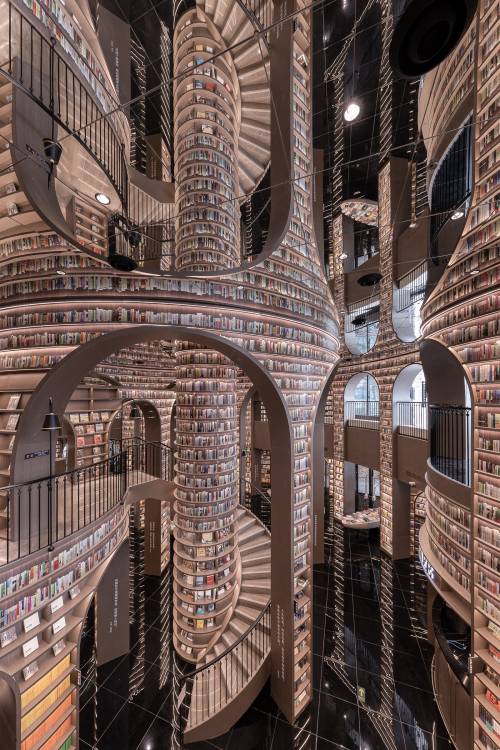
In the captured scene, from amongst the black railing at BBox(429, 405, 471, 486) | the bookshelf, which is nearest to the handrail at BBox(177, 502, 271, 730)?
the bookshelf

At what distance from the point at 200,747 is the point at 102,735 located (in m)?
1.26

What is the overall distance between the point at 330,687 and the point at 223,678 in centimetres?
158

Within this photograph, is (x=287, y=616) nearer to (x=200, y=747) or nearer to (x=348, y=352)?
(x=200, y=747)

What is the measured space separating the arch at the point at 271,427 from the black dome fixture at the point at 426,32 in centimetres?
262

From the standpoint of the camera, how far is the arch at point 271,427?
10.6 feet

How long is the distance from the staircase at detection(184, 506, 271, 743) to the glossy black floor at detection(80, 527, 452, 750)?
19cm

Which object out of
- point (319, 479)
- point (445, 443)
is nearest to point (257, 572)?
point (319, 479)

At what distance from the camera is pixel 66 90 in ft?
9.75

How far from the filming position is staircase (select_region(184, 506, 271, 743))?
12.9ft

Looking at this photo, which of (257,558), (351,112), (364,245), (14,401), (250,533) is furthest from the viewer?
(364,245)

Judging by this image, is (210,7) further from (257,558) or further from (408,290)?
(257,558)

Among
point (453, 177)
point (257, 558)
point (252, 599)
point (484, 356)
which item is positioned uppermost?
point (453, 177)

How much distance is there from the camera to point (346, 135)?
23.0 ft

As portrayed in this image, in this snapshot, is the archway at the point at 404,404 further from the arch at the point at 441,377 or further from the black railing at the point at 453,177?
the black railing at the point at 453,177
